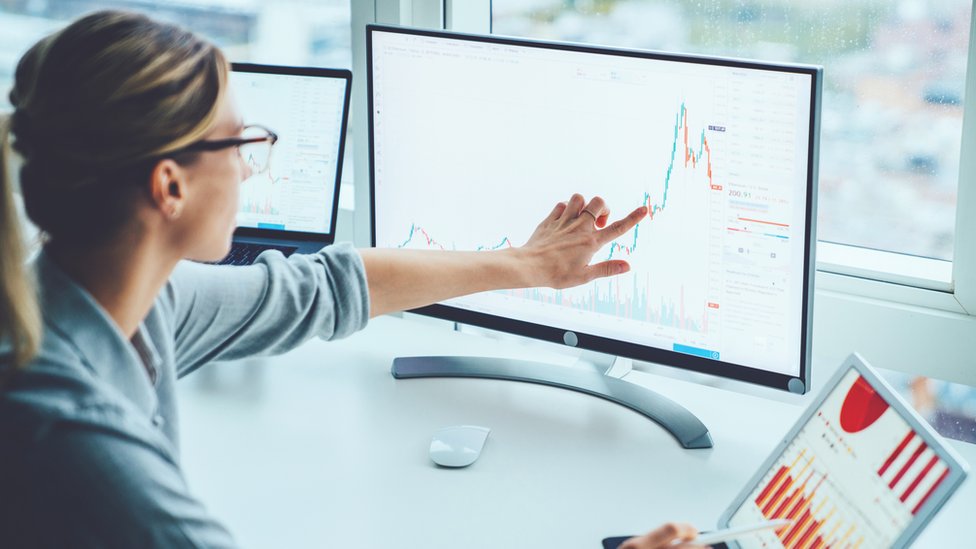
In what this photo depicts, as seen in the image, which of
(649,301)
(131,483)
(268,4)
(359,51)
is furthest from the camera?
(268,4)

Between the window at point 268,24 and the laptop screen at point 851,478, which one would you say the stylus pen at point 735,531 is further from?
the window at point 268,24

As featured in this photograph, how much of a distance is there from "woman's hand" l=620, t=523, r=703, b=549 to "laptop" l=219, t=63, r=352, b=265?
873 millimetres

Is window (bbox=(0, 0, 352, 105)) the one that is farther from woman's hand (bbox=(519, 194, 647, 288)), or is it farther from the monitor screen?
woman's hand (bbox=(519, 194, 647, 288))

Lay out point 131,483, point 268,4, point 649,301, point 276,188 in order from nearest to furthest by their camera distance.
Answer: point 131,483, point 649,301, point 276,188, point 268,4

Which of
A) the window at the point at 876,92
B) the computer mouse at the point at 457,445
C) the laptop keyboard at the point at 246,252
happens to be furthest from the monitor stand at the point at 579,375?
the window at the point at 876,92

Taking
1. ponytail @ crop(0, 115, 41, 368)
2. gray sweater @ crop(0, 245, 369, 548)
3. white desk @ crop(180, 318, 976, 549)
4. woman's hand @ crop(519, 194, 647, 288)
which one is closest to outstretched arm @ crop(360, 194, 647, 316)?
woman's hand @ crop(519, 194, 647, 288)

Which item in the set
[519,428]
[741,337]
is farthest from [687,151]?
[519,428]

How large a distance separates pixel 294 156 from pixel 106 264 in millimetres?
796

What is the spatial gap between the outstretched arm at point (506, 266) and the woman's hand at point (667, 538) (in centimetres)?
44

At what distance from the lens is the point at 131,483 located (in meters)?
0.82

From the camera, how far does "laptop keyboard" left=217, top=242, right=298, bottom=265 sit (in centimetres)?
165

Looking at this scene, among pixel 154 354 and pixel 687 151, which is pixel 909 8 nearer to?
pixel 687 151

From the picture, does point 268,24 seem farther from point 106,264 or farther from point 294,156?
point 106,264

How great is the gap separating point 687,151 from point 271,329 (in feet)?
1.87
